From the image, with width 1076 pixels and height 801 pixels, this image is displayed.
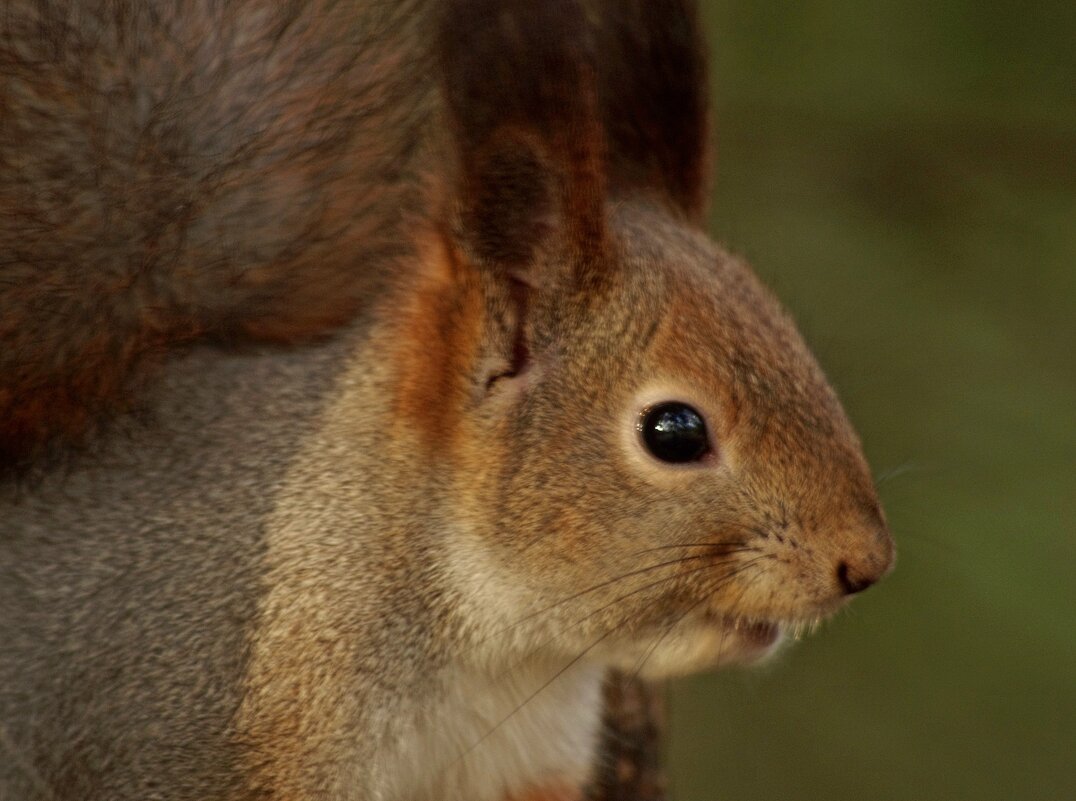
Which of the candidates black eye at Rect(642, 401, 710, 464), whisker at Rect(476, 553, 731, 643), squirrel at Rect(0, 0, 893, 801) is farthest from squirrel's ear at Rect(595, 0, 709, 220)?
whisker at Rect(476, 553, 731, 643)

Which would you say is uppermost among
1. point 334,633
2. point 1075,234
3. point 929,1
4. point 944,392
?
point 929,1

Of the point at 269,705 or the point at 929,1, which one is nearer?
the point at 269,705

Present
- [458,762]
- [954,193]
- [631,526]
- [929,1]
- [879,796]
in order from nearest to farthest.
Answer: [631,526], [458,762], [929,1], [954,193], [879,796]

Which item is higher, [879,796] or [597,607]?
[597,607]

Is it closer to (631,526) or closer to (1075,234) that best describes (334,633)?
(631,526)

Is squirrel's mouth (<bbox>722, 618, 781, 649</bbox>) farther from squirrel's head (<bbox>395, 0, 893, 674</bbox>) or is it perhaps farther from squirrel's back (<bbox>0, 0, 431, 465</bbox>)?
squirrel's back (<bbox>0, 0, 431, 465</bbox>)

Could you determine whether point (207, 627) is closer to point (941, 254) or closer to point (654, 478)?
point (654, 478)

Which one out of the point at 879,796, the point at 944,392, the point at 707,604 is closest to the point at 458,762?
the point at 707,604
